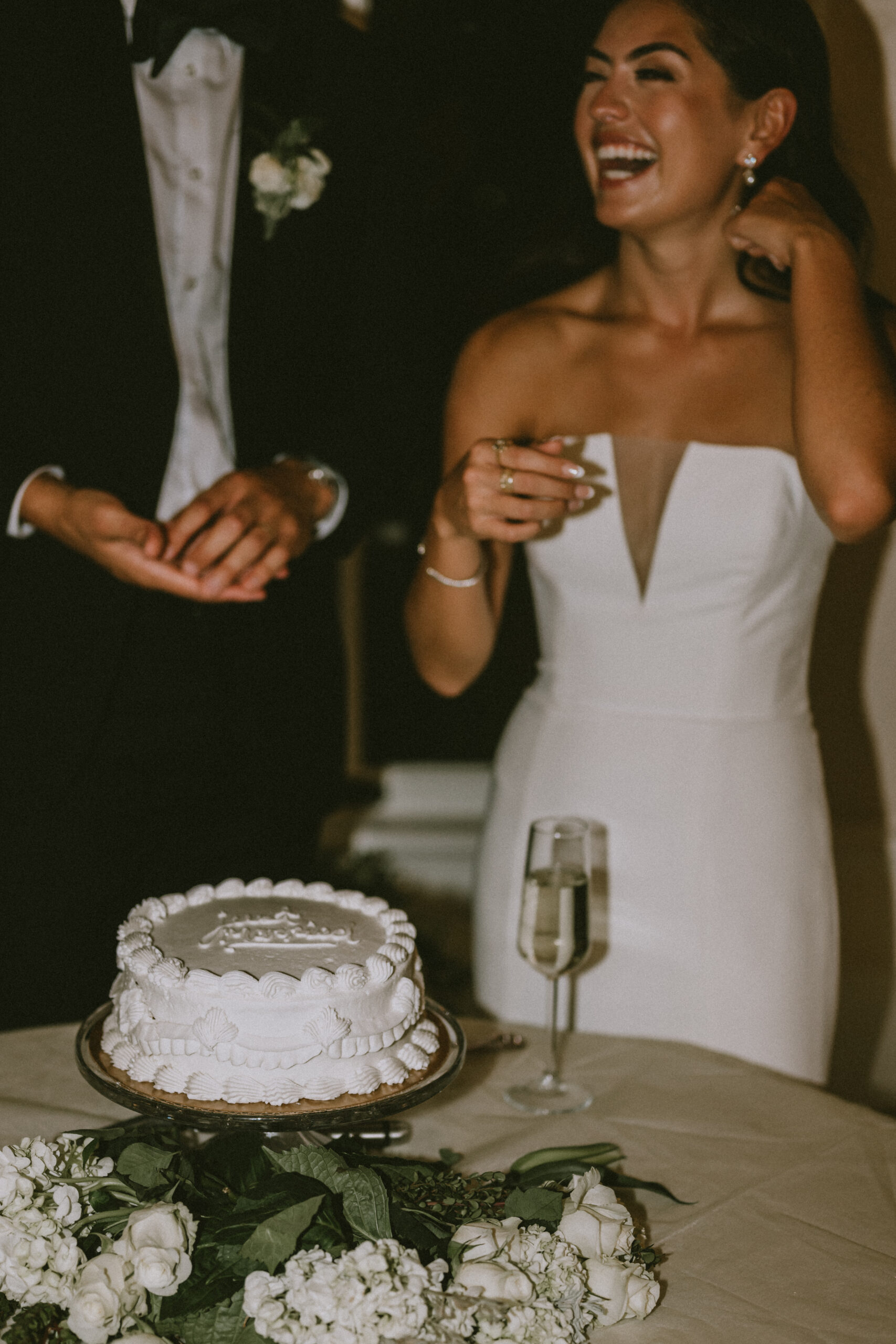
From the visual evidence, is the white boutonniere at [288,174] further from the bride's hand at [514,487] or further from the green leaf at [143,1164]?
the green leaf at [143,1164]

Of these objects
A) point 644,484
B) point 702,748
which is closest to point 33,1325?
point 702,748

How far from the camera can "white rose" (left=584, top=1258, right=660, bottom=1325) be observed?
99 centimetres

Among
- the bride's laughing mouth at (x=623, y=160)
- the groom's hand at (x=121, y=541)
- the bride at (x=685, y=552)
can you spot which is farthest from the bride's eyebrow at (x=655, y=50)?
the groom's hand at (x=121, y=541)

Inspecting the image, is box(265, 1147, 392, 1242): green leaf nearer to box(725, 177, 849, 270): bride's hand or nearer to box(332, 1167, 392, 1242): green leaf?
box(332, 1167, 392, 1242): green leaf

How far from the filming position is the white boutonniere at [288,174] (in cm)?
218

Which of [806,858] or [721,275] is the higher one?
[721,275]

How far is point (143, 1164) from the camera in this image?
1.05 m

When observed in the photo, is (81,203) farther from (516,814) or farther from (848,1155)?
(848,1155)

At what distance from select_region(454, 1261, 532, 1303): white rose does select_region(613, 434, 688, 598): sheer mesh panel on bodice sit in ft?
4.76

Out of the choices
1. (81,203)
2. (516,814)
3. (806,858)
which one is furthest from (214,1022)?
(81,203)

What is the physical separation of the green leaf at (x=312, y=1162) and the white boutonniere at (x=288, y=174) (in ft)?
5.47

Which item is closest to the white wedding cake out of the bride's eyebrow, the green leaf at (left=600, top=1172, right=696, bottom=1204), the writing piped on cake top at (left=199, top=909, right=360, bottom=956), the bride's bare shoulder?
the writing piped on cake top at (left=199, top=909, right=360, bottom=956)

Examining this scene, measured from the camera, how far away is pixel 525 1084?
4.99ft

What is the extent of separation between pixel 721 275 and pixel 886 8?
4.70ft
